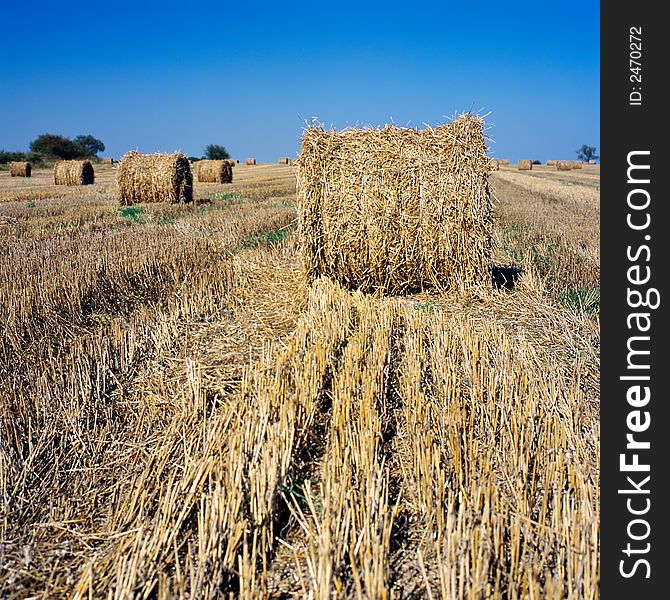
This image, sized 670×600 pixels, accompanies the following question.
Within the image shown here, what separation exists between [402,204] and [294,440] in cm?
419

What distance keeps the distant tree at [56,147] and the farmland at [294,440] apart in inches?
2094

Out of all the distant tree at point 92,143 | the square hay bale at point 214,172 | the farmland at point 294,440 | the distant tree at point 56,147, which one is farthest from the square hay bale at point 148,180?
the distant tree at point 92,143

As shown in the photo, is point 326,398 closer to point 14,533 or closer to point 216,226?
point 14,533

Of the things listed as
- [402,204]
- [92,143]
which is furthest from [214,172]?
[92,143]

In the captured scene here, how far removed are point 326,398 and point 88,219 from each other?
10.1 metres

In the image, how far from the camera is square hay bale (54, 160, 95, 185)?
82.1 feet

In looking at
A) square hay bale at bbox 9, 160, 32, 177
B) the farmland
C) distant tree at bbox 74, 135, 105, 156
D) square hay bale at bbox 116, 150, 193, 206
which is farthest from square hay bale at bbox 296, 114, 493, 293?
distant tree at bbox 74, 135, 105, 156

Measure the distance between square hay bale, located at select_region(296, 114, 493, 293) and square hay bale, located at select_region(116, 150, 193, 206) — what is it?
978 centimetres

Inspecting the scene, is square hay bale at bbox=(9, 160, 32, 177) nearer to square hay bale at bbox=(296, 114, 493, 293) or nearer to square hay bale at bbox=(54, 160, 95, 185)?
square hay bale at bbox=(54, 160, 95, 185)

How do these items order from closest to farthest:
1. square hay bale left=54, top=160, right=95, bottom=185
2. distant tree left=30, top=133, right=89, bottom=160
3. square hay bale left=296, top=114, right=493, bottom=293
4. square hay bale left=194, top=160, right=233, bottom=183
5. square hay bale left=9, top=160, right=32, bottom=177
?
square hay bale left=296, top=114, right=493, bottom=293
square hay bale left=54, top=160, right=95, bottom=185
square hay bale left=194, top=160, right=233, bottom=183
square hay bale left=9, top=160, right=32, bottom=177
distant tree left=30, top=133, right=89, bottom=160

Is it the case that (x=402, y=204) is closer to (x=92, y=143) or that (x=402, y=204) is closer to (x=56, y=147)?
(x=56, y=147)

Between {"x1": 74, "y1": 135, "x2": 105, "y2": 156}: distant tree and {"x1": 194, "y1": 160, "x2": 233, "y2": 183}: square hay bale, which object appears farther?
{"x1": 74, "y1": 135, "x2": 105, "y2": 156}: distant tree

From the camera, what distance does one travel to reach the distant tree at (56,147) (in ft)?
183

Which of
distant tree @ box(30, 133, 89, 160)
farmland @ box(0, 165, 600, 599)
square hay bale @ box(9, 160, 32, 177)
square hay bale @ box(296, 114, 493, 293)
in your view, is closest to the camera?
farmland @ box(0, 165, 600, 599)
